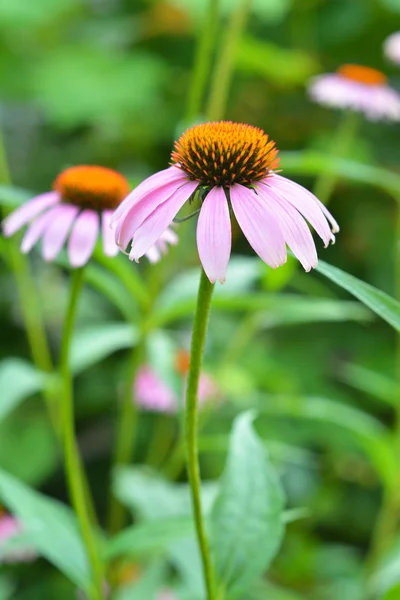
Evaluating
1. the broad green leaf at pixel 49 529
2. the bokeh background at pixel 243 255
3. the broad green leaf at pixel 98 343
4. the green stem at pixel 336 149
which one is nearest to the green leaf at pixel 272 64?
the bokeh background at pixel 243 255

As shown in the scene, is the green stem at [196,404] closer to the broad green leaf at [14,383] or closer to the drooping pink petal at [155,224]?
the drooping pink petal at [155,224]

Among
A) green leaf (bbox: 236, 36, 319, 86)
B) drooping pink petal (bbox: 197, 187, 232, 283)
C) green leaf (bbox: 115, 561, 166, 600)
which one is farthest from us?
green leaf (bbox: 236, 36, 319, 86)

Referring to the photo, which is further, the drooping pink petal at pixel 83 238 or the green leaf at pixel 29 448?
the green leaf at pixel 29 448

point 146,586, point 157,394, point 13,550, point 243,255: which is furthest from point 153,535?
point 243,255

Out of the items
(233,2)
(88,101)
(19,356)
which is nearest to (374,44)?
(233,2)

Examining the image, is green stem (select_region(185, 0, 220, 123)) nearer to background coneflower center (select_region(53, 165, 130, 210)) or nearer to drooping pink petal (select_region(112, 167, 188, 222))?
background coneflower center (select_region(53, 165, 130, 210))

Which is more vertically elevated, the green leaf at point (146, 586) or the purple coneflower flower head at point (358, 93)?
the purple coneflower flower head at point (358, 93)

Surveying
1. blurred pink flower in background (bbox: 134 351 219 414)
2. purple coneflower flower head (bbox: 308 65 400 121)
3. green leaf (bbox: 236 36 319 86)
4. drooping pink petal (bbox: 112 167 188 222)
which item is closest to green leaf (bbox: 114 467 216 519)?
blurred pink flower in background (bbox: 134 351 219 414)
